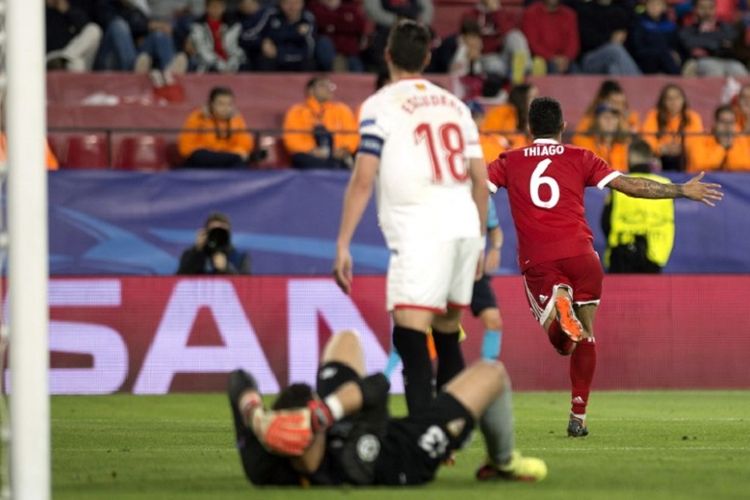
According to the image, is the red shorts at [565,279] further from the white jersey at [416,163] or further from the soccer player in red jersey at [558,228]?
the white jersey at [416,163]

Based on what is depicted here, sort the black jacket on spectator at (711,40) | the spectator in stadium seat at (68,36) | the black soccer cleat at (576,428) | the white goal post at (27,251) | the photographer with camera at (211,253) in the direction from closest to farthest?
the white goal post at (27,251) → the black soccer cleat at (576,428) → the photographer with camera at (211,253) → the spectator in stadium seat at (68,36) → the black jacket on spectator at (711,40)

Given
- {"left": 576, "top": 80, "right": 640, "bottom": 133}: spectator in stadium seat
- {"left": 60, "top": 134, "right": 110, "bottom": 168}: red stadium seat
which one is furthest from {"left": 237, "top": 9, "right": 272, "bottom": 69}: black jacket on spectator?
{"left": 576, "top": 80, "right": 640, "bottom": 133}: spectator in stadium seat

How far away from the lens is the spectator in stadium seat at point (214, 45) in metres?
20.3

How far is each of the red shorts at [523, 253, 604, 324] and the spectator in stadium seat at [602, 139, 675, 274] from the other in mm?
6436

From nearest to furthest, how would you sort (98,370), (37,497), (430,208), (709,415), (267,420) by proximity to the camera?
(37,497) → (267,420) → (430,208) → (709,415) → (98,370)

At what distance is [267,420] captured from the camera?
709 cm

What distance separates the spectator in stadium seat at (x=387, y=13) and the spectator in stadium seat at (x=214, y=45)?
1646 millimetres

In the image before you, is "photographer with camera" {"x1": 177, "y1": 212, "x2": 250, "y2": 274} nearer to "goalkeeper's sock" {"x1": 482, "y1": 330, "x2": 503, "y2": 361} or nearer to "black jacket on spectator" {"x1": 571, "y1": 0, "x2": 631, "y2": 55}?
"goalkeeper's sock" {"x1": 482, "y1": 330, "x2": 503, "y2": 361}

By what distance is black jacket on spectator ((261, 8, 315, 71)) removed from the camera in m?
20.3

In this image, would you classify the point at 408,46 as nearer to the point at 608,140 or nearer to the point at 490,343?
the point at 490,343

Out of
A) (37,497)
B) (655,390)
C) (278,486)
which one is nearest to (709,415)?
(655,390)

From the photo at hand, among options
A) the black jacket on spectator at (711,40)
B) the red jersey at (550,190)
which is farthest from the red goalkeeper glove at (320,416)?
the black jacket on spectator at (711,40)

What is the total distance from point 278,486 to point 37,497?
1.47 metres

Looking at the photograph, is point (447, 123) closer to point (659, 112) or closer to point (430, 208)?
point (430, 208)
